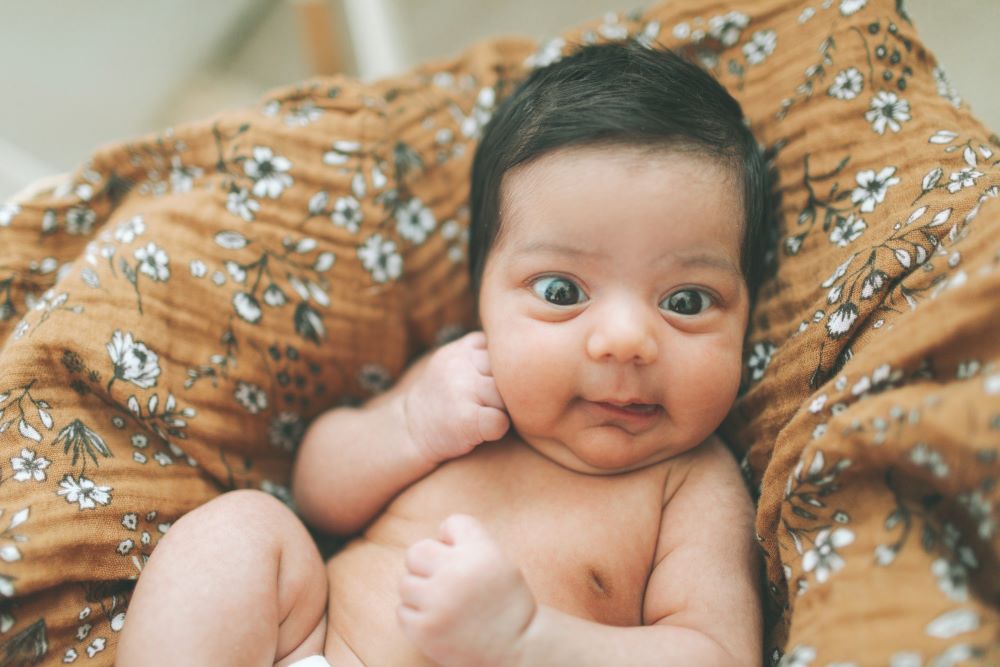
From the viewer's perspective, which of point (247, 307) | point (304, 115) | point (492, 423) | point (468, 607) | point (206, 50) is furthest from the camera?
point (206, 50)

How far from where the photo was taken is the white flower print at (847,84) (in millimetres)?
982

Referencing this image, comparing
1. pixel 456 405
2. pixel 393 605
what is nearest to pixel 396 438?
pixel 456 405

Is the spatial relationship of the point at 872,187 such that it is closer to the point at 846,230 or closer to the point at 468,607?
the point at 846,230

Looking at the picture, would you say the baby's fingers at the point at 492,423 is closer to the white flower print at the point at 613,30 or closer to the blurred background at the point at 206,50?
the white flower print at the point at 613,30

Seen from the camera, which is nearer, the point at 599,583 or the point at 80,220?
the point at 599,583

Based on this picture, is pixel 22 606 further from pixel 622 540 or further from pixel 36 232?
pixel 622 540

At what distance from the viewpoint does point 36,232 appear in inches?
42.2

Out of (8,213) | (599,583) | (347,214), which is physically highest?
(8,213)

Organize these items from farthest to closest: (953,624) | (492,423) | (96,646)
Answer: (492,423), (96,646), (953,624)

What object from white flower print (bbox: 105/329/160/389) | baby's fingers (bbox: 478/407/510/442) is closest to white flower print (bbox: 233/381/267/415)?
white flower print (bbox: 105/329/160/389)

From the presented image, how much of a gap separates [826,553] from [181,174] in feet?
3.28

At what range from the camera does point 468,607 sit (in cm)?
70

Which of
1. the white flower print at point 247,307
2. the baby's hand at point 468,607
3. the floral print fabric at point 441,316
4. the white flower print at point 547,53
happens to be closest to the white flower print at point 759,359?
the floral print fabric at point 441,316

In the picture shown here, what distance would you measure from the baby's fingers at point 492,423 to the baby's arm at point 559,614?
0.19 meters
